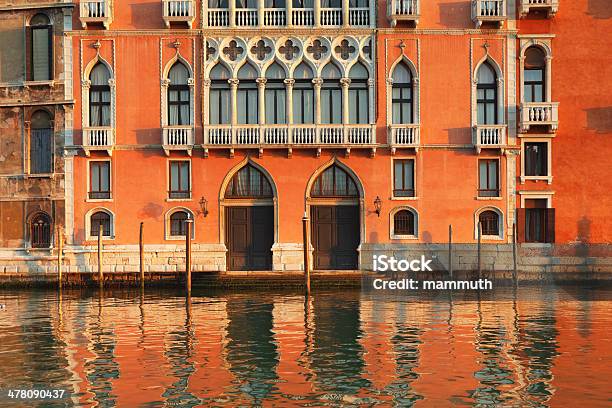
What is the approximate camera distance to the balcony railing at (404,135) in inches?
1090

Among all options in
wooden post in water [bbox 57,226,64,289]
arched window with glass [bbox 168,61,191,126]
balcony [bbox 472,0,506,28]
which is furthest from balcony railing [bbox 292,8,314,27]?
wooden post in water [bbox 57,226,64,289]

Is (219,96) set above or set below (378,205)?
above

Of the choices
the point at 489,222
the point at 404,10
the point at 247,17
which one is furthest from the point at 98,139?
the point at 489,222

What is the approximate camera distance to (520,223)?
2809 centimetres

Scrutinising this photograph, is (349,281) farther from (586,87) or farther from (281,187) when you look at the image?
(586,87)

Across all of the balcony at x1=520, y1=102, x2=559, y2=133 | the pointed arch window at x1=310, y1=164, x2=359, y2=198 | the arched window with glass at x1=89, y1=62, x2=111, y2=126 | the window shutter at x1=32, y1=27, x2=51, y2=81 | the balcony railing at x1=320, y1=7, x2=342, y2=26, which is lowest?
the pointed arch window at x1=310, y1=164, x2=359, y2=198

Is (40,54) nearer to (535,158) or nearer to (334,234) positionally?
(334,234)

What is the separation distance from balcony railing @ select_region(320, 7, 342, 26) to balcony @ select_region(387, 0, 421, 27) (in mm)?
1391

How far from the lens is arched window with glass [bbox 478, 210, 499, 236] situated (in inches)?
1102

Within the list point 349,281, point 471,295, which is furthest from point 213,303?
point 471,295

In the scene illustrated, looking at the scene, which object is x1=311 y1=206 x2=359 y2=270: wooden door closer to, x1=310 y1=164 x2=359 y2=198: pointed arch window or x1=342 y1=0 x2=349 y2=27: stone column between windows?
x1=310 y1=164 x2=359 y2=198: pointed arch window

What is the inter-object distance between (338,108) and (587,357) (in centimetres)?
1373

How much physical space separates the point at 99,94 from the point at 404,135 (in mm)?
8328

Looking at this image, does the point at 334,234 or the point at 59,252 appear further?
the point at 334,234
